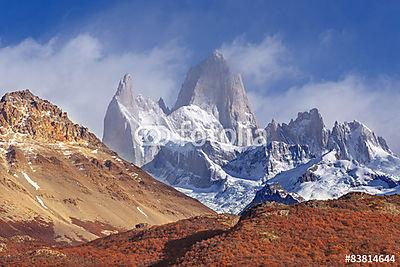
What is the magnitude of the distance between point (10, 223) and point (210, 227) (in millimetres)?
103275

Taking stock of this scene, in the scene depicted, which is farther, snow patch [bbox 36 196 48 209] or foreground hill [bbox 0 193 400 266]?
snow patch [bbox 36 196 48 209]

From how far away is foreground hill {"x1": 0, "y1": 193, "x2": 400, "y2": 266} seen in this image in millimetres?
39688

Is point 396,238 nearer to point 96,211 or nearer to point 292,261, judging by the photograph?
point 292,261

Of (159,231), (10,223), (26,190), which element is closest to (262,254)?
(159,231)

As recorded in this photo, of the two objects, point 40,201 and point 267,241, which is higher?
point 40,201

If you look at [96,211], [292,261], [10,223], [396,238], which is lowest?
[292,261]

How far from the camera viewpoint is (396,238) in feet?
139

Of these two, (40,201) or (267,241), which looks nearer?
(267,241)

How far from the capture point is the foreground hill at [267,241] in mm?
39688

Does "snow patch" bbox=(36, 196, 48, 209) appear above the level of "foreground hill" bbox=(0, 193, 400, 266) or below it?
above

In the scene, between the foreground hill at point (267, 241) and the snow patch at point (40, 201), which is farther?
the snow patch at point (40, 201)

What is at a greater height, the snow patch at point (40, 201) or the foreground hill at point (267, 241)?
the snow patch at point (40, 201)

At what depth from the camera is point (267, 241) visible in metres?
42.2

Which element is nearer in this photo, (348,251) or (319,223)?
(348,251)
